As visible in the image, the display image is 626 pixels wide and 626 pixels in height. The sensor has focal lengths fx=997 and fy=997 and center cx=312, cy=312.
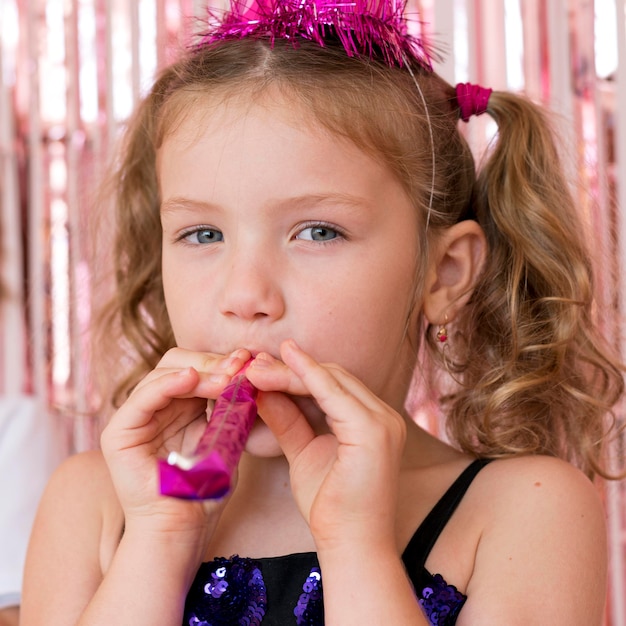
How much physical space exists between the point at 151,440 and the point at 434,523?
34 cm

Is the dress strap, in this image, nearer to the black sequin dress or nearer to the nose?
the black sequin dress

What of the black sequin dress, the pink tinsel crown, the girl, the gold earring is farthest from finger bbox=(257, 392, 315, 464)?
the pink tinsel crown

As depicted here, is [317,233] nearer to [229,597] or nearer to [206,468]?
[229,597]

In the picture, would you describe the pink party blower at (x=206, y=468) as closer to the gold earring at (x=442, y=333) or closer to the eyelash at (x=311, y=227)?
the eyelash at (x=311, y=227)

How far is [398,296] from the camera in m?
1.17

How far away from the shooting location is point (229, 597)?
112 centimetres

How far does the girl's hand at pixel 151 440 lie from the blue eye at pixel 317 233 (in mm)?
150

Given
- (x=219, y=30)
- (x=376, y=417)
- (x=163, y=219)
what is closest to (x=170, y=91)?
(x=219, y=30)

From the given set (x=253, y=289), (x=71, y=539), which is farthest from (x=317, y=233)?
(x=71, y=539)

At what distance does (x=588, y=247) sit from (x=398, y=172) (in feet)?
1.27

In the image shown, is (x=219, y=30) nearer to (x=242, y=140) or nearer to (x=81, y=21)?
(x=242, y=140)

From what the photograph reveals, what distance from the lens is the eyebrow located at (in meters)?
1.08

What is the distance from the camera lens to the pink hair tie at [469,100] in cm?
136

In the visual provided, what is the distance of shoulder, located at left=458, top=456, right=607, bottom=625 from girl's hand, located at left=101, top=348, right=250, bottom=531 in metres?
0.32
